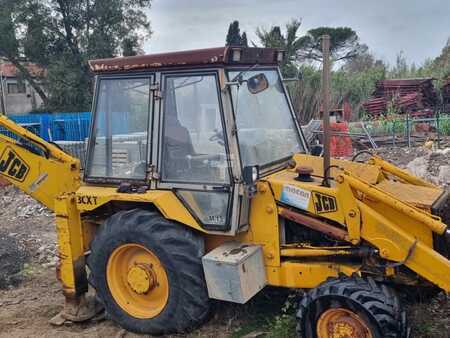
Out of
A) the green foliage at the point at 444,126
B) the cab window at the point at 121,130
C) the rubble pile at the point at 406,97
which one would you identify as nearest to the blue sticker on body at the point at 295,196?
the cab window at the point at 121,130

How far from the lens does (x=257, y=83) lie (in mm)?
4621

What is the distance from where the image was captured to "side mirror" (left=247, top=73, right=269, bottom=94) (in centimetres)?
454

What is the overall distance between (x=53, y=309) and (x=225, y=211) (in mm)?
2271

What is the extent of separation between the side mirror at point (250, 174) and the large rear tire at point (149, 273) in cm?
71

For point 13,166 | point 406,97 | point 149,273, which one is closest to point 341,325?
point 149,273

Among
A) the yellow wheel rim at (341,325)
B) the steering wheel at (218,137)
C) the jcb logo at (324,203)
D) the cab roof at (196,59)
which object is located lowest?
the yellow wheel rim at (341,325)

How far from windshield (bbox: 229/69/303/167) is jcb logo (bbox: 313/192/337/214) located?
1.93ft

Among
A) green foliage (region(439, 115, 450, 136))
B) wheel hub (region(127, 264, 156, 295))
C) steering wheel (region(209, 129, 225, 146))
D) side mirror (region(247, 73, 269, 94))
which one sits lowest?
wheel hub (region(127, 264, 156, 295))

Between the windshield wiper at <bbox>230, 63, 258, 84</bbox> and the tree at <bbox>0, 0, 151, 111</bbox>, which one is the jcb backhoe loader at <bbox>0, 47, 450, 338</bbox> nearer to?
the windshield wiper at <bbox>230, 63, 258, 84</bbox>

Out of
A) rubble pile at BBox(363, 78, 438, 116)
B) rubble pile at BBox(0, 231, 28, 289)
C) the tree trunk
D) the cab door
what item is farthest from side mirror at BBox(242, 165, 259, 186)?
the tree trunk

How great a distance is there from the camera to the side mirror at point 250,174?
411 centimetres

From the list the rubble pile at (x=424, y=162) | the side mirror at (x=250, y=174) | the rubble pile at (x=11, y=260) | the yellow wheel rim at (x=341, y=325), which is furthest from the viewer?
the rubble pile at (x=424, y=162)

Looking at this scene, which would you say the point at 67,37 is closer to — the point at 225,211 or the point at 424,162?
the point at 424,162

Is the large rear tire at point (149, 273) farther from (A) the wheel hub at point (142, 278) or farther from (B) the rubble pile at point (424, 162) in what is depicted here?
(B) the rubble pile at point (424, 162)
